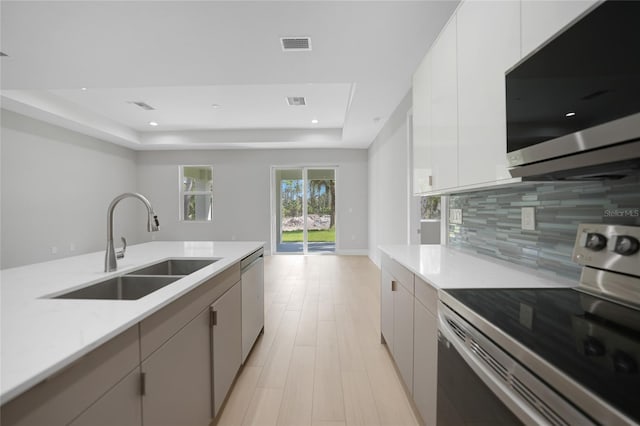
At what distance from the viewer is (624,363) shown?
57cm

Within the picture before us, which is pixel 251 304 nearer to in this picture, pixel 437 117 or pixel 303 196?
pixel 437 117

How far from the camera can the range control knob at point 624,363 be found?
54 cm

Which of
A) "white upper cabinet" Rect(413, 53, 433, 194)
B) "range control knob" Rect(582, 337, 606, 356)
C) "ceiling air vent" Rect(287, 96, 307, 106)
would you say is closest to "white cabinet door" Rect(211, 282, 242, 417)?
"range control knob" Rect(582, 337, 606, 356)

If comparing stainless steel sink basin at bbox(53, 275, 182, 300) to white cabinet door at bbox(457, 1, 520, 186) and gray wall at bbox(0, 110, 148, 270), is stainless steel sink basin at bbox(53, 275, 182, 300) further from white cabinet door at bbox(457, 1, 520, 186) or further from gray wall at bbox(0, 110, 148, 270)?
gray wall at bbox(0, 110, 148, 270)

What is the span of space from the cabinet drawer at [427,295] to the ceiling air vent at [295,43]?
234 centimetres

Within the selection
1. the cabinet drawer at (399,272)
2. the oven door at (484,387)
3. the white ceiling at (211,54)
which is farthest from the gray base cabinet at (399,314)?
the white ceiling at (211,54)

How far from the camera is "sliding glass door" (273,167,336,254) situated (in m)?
7.46

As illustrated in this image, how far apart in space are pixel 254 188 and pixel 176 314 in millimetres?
6497

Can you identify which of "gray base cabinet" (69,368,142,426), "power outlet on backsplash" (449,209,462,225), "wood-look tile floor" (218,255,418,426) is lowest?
"wood-look tile floor" (218,255,418,426)

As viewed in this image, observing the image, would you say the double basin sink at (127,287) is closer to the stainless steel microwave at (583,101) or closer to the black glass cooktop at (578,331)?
the black glass cooktop at (578,331)

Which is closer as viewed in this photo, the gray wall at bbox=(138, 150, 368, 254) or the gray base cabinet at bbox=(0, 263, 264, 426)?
the gray base cabinet at bbox=(0, 263, 264, 426)

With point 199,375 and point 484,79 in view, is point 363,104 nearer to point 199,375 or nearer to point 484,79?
point 484,79

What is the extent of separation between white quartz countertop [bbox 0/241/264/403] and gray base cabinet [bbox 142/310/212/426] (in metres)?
0.19

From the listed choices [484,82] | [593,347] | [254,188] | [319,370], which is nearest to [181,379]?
[319,370]
